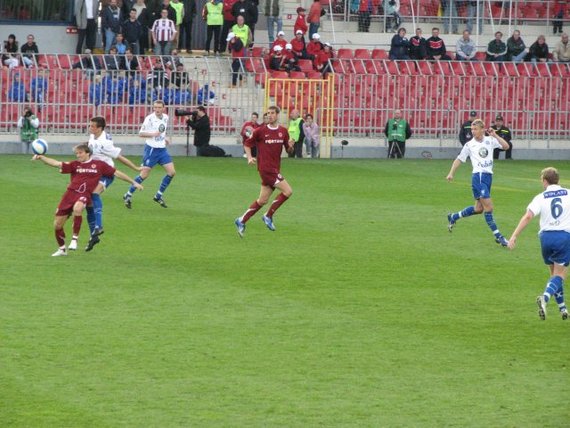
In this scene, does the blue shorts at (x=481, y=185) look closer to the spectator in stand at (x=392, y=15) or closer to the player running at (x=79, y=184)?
the player running at (x=79, y=184)

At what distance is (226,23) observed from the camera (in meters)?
42.1

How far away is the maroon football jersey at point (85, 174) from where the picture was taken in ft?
59.3

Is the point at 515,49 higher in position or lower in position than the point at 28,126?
higher

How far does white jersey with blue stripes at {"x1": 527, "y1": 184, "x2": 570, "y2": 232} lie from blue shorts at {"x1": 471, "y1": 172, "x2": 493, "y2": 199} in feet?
23.1

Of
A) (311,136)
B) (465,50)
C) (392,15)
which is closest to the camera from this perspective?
(311,136)

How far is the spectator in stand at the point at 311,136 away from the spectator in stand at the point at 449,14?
8.65 metres

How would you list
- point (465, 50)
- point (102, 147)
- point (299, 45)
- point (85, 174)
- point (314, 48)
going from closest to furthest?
point (85, 174) < point (102, 147) < point (299, 45) < point (314, 48) < point (465, 50)

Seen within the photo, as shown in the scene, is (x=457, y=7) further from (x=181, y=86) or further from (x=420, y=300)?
(x=420, y=300)

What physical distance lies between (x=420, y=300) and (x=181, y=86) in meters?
24.1

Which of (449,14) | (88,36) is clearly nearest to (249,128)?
(88,36)

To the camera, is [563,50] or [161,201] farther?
[563,50]

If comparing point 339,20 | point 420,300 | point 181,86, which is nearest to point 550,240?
point 420,300

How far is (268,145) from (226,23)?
21200mm

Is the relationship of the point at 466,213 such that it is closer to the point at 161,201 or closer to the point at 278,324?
the point at 161,201
